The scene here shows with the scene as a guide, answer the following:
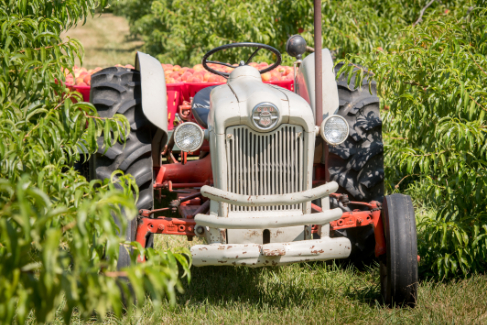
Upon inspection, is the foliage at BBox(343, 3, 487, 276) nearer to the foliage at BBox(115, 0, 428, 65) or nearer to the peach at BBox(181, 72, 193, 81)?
the peach at BBox(181, 72, 193, 81)

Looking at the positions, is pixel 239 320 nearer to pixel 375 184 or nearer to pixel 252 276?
pixel 252 276

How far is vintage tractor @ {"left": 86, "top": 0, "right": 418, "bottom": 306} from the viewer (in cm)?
281

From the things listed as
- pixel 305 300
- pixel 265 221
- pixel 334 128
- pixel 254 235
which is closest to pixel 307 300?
pixel 305 300

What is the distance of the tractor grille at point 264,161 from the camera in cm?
295

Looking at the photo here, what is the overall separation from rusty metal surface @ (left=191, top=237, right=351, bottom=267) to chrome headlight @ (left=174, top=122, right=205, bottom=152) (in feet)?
2.08

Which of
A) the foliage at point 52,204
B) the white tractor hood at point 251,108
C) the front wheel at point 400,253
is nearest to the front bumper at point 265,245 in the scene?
the front wheel at point 400,253

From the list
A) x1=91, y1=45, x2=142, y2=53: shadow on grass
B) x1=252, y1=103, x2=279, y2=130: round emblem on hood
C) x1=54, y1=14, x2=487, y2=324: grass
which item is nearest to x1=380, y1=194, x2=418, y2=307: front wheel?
x1=54, y1=14, x2=487, y2=324: grass

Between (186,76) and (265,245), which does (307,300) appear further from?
(186,76)

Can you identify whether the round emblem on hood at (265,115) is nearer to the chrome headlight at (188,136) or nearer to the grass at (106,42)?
the chrome headlight at (188,136)

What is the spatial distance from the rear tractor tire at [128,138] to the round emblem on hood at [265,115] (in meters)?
0.94

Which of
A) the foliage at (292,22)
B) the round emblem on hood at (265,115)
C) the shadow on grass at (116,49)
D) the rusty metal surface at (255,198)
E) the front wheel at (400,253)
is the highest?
the shadow on grass at (116,49)

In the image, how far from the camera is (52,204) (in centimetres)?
205

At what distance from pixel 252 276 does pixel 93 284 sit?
2426 millimetres

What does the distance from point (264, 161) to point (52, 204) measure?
4.25 ft
